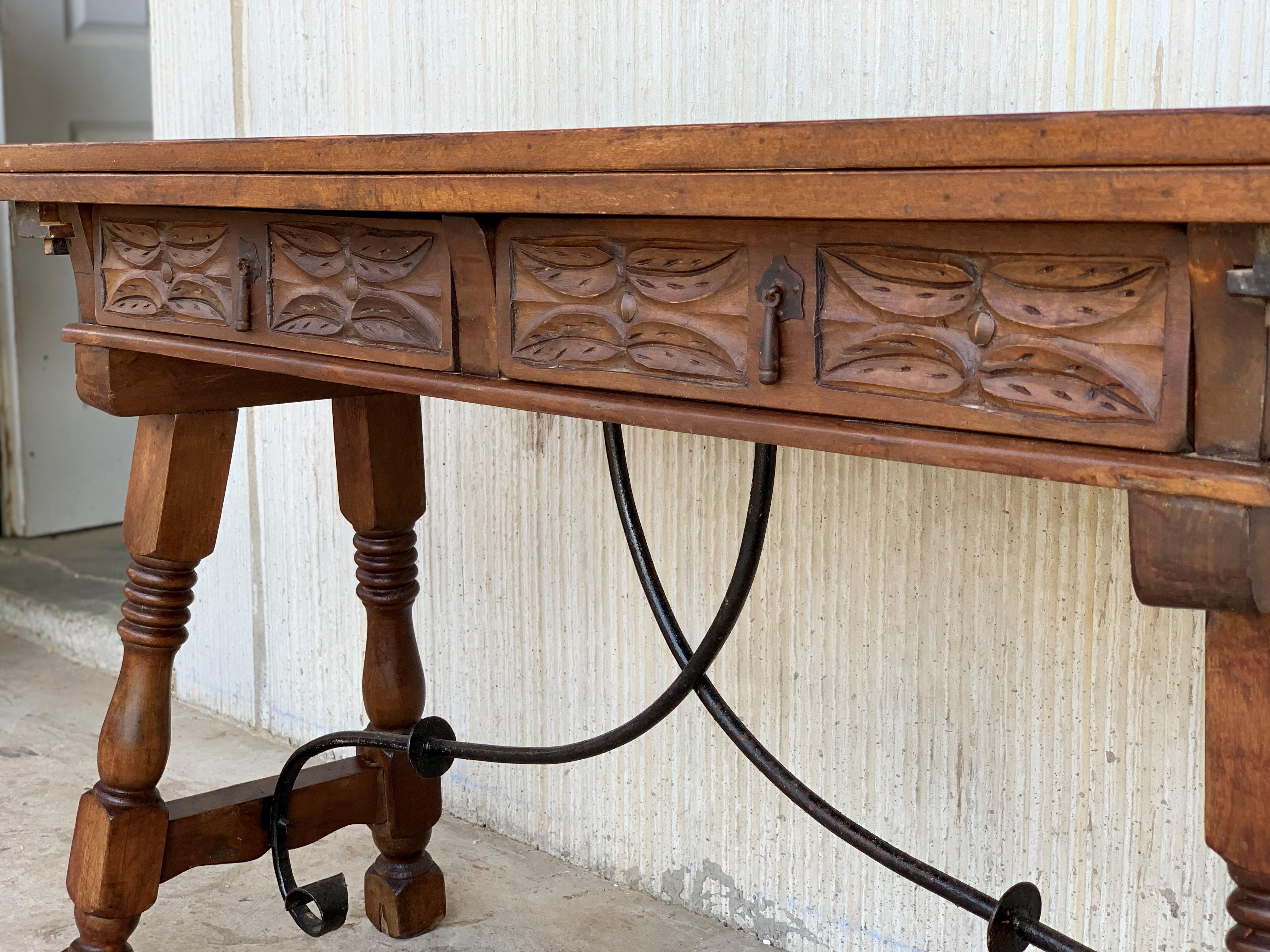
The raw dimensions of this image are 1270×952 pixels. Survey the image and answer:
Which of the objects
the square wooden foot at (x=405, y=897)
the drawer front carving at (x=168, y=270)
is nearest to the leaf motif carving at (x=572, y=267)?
the drawer front carving at (x=168, y=270)

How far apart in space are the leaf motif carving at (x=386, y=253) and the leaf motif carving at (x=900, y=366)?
1.33 ft

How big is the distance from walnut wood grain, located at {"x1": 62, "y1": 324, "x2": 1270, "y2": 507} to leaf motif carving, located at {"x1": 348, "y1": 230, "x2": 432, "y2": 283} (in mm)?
81

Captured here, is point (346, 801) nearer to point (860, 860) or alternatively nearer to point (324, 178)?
point (860, 860)

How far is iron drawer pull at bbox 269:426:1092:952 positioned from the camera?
1102 millimetres

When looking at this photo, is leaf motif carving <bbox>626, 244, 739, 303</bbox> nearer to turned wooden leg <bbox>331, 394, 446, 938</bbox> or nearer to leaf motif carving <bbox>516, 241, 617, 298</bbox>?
leaf motif carving <bbox>516, 241, 617, 298</bbox>

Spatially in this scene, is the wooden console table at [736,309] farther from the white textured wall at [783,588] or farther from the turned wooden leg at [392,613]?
the white textured wall at [783,588]

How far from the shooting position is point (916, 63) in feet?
4.69

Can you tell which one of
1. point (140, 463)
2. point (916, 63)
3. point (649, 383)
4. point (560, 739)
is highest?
point (916, 63)

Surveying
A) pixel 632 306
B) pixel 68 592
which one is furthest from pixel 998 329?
pixel 68 592

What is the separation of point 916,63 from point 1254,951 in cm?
99

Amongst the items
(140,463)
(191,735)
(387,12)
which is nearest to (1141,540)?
(140,463)

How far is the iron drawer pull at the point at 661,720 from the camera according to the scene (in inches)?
43.4

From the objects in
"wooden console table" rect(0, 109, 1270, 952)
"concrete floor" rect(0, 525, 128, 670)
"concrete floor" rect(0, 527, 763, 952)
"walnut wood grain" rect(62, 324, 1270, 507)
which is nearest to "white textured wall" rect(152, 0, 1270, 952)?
"concrete floor" rect(0, 527, 763, 952)

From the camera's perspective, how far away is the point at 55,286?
3.28m
